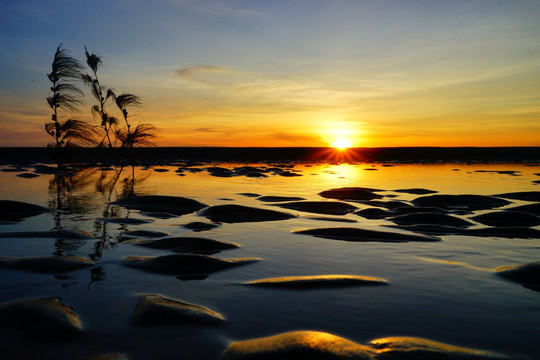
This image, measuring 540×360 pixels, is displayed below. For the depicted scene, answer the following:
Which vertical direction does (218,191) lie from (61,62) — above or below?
below

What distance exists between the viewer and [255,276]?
21.8 feet

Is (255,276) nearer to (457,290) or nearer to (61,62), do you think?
(457,290)

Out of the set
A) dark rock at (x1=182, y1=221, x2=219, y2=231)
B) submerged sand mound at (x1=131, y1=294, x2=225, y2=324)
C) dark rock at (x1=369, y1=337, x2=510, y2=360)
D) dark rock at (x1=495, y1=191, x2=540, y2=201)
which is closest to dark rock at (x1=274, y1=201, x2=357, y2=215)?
dark rock at (x1=182, y1=221, x2=219, y2=231)

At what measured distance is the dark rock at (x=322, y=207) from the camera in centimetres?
1487

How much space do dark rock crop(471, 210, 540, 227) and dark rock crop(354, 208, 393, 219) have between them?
2.83 meters

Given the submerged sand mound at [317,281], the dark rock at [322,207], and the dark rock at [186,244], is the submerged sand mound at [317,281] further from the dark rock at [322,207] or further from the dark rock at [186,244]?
the dark rock at [322,207]

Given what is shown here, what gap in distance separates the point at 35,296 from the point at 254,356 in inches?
127

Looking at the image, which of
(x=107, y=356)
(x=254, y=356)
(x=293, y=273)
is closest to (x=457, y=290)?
(x=293, y=273)

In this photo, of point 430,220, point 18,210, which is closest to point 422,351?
point 430,220

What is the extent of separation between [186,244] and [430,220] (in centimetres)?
784

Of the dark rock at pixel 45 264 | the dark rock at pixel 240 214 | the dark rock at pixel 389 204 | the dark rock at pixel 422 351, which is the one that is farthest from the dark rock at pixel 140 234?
the dark rock at pixel 389 204

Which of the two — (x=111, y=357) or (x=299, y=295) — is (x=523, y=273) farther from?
(x=111, y=357)

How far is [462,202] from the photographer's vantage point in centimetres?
1741

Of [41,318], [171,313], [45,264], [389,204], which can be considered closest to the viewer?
[41,318]
